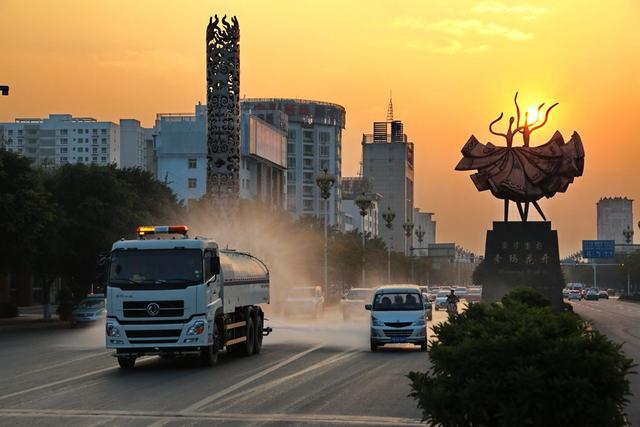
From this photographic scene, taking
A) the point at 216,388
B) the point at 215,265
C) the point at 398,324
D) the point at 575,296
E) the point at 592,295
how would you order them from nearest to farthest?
the point at 216,388 < the point at 215,265 < the point at 398,324 < the point at 575,296 < the point at 592,295

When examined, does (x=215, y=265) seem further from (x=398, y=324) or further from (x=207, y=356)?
(x=398, y=324)

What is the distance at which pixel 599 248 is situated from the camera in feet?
471

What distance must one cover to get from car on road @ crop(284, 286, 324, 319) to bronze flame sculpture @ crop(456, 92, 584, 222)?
14351 millimetres

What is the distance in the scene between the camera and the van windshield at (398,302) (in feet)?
111

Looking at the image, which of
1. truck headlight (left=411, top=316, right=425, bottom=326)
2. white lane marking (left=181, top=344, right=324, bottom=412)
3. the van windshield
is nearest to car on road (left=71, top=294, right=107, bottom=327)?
the van windshield

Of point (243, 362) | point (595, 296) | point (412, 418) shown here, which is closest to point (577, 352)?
point (412, 418)

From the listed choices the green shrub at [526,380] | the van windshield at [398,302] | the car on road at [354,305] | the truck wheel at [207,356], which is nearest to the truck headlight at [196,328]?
the truck wheel at [207,356]

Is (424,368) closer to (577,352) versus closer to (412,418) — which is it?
(412,418)

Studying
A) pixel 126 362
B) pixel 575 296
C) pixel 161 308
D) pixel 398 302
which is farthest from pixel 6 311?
pixel 575 296

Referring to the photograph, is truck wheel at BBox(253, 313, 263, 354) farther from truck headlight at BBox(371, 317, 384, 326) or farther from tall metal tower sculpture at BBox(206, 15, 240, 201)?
tall metal tower sculpture at BBox(206, 15, 240, 201)

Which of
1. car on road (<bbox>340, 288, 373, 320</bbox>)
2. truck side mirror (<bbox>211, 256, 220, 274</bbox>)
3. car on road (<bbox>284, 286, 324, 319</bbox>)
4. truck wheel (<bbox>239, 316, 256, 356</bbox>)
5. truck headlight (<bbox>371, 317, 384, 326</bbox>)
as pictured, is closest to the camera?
truck side mirror (<bbox>211, 256, 220, 274</bbox>)

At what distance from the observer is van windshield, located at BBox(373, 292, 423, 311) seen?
1326 inches

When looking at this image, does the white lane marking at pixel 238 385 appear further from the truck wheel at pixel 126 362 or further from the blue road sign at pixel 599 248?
the blue road sign at pixel 599 248

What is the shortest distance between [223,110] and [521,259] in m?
20.6
